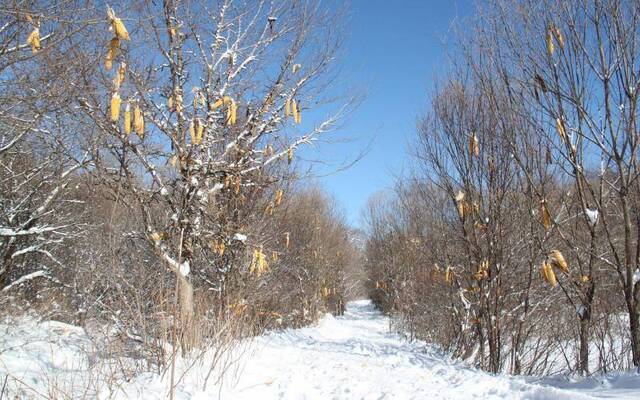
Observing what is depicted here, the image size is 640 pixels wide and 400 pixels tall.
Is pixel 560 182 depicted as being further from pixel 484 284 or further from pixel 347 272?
pixel 347 272

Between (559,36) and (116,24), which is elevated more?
(559,36)

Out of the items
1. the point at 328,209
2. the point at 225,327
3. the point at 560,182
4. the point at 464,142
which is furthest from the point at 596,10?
the point at 328,209

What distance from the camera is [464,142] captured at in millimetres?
6422

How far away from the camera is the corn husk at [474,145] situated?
5900 millimetres

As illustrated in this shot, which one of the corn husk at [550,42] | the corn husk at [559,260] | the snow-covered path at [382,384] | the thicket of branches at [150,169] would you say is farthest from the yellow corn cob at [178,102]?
the corn husk at [559,260]

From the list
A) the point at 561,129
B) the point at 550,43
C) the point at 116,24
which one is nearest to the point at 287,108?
the point at 116,24

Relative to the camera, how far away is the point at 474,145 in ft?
19.7

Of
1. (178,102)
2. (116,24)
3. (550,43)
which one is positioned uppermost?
(550,43)

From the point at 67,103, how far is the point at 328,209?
17.1m

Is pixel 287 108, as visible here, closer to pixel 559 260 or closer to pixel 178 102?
pixel 178 102

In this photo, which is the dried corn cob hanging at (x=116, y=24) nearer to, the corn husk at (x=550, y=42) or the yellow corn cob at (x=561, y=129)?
the corn husk at (x=550, y=42)

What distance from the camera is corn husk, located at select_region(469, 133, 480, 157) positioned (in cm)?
590

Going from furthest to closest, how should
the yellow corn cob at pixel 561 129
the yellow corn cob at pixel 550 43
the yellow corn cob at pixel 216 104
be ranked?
the yellow corn cob at pixel 216 104, the yellow corn cob at pixel 561 129, the yellow corn cob at pixel 550 43

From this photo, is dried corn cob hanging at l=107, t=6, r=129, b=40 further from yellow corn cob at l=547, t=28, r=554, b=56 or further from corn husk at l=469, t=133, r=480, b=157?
corn husk at l=469, t=133, r=480, b=157
